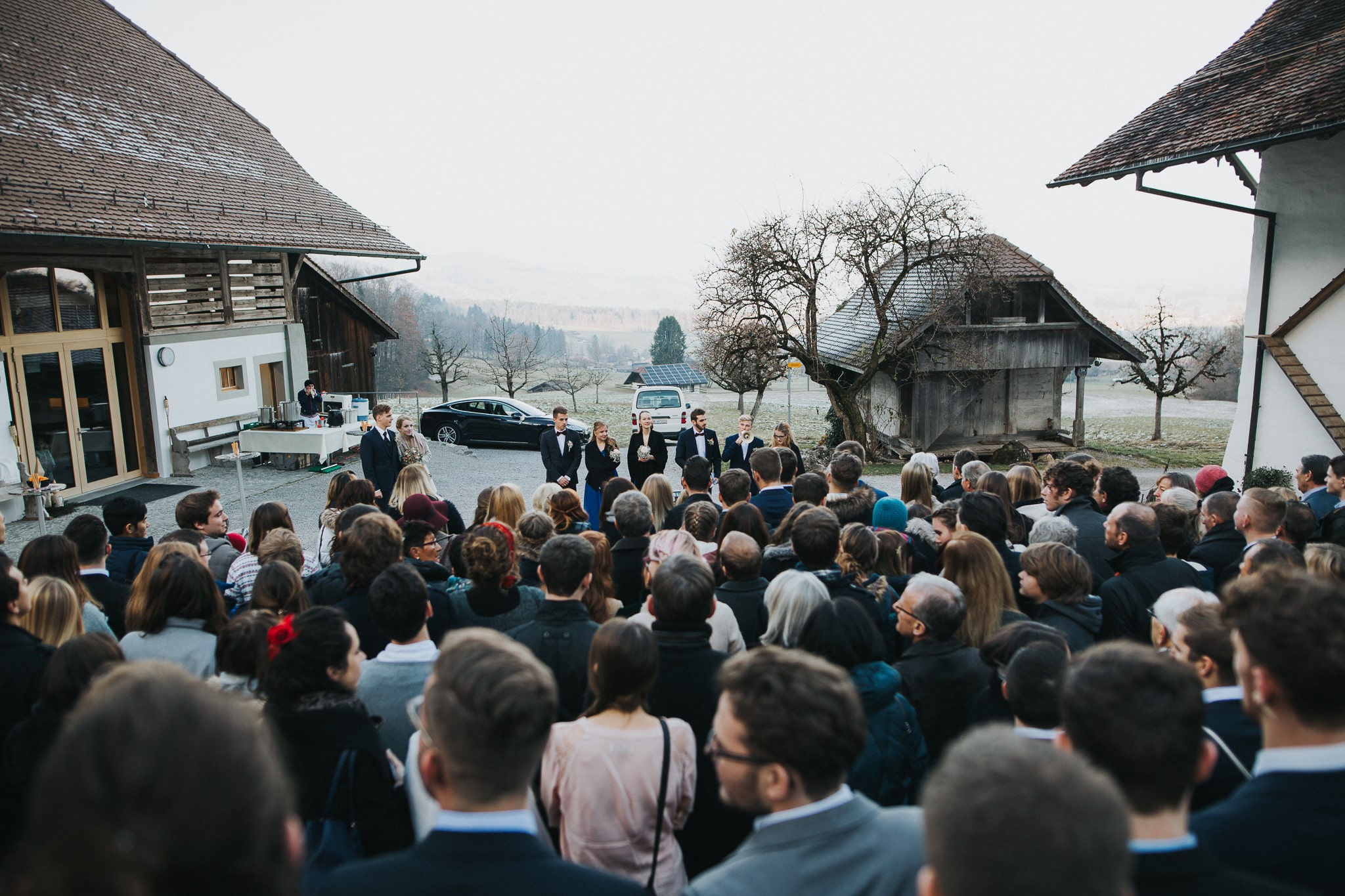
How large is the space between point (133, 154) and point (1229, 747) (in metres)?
18.4

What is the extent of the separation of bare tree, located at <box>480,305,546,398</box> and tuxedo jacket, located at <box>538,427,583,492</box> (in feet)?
93.5

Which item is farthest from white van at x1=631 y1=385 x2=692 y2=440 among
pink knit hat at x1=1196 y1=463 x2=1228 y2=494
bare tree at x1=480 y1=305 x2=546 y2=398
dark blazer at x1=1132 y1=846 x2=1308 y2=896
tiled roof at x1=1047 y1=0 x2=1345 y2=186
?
dark blazer at x1=1132 y1=846 x2=1308 y2=896

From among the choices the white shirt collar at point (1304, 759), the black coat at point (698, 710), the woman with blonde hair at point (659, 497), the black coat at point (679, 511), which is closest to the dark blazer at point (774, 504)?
the black coat at point (679, 511)

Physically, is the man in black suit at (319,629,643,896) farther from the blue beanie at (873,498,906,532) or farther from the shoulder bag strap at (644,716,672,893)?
the blue beanie at (873,498,906,532)

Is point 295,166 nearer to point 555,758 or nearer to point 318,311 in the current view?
point 318,311

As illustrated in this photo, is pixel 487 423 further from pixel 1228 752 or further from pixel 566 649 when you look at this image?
pixel 1228 752

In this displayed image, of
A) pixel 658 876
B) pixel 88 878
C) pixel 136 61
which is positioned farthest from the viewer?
pixel 136 61

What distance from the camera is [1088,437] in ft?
109

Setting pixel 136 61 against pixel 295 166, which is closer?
pixel 136 61

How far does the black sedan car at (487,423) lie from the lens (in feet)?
68.7

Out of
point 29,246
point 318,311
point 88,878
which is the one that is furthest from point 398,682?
point 318,311

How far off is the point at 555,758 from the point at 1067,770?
193 centimetres

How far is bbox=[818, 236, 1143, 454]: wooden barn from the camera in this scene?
22.5 m

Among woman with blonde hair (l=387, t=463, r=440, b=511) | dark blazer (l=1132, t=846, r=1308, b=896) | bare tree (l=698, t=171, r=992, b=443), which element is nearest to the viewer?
dark blazer (l=1132, t=846, r=1308, b=896)
